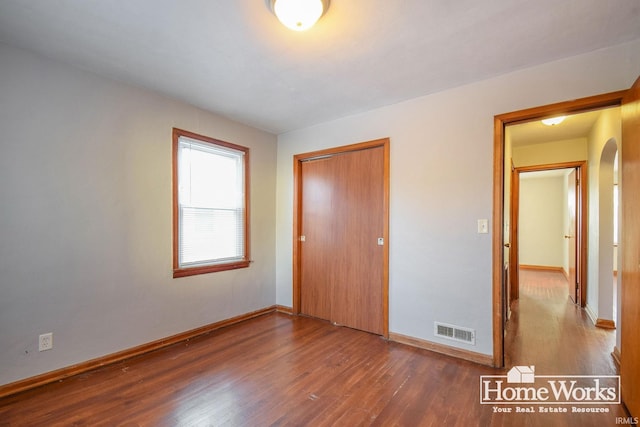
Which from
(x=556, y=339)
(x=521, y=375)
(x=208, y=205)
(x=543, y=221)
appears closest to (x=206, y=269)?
(x=208, y=205)

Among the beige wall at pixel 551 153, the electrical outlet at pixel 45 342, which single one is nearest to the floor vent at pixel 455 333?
the electrical outlet at pixel 45 342

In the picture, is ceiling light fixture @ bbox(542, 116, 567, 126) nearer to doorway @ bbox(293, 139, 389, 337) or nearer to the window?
doorway @ bbox(293, 139, 389, 337)

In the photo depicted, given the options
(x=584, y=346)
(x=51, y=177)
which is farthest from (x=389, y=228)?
(x=51, y=177)

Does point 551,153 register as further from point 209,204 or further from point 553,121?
point 209,204

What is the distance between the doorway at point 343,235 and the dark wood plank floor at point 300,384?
386 millimetres

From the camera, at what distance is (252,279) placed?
12.2 ft

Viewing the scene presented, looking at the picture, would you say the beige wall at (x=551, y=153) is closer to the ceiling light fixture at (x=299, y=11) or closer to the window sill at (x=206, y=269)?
the ceiling light fixture at (x=299, y=11)

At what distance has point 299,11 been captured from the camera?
1.60 metres

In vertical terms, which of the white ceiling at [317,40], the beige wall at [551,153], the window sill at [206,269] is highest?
the white ceiling at [317,40]

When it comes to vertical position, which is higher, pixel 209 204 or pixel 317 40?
pixel 317 40

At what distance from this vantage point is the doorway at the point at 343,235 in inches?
124

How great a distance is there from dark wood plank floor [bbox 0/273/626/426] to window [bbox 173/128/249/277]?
870mm

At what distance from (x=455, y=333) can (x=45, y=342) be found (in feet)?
11.2

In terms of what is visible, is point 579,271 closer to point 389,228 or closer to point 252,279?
point 389,228
